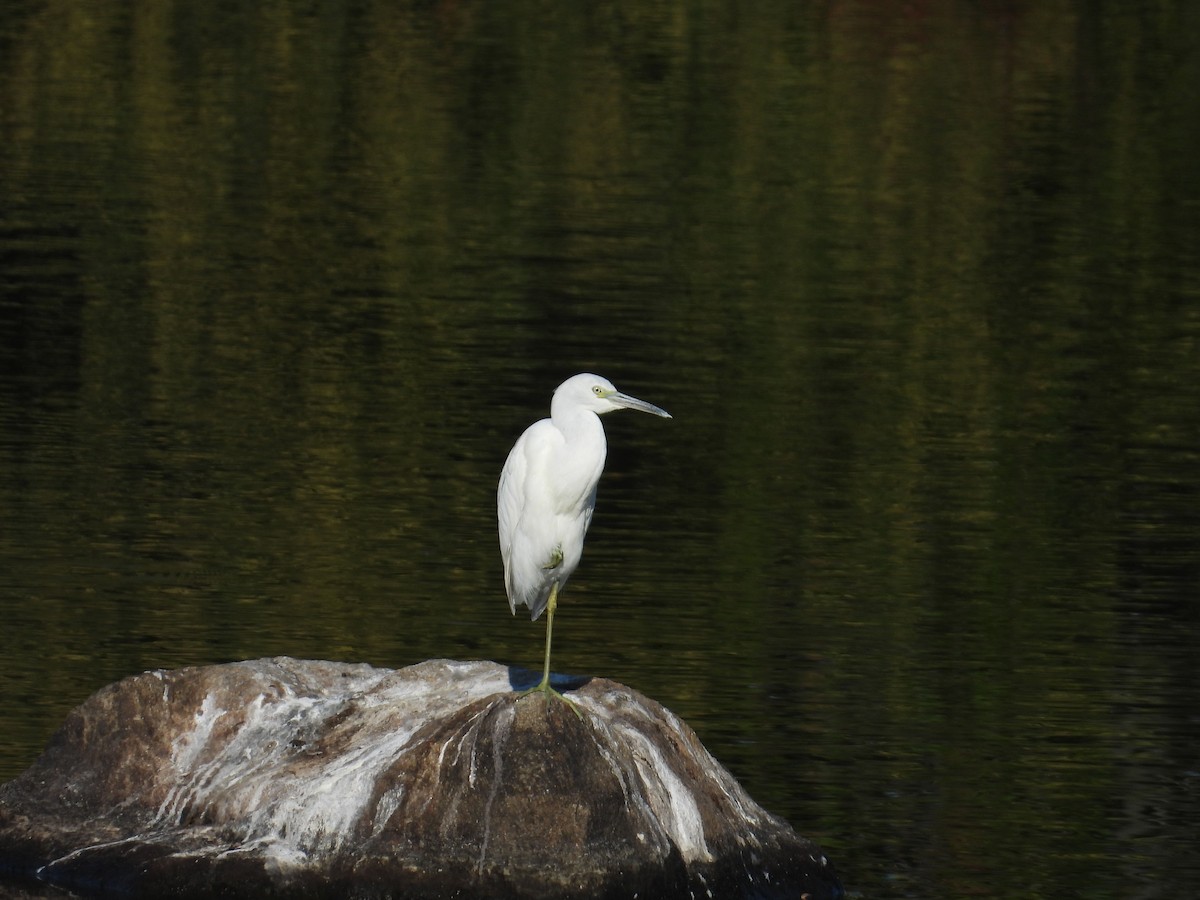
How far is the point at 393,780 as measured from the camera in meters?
9.10

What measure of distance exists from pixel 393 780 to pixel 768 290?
51.8ft

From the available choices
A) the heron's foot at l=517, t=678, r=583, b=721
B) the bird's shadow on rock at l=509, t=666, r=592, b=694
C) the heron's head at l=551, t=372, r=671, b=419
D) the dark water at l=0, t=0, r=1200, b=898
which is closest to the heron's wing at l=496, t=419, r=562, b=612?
the heron's head at l=551, t=372, r=671, b=419

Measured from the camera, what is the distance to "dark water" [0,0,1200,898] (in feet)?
41.3

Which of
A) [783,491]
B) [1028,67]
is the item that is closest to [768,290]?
[783,491]

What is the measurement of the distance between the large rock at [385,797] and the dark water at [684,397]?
1.22 metres

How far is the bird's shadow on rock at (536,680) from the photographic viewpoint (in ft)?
31.7

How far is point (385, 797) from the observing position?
29.8 feet

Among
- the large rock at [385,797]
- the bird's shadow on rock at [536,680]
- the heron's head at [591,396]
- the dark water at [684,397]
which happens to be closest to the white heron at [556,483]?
the heron's head at [591,396]

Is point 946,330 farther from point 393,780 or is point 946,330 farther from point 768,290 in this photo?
point 393,780

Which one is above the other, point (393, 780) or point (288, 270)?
point (288, 270)

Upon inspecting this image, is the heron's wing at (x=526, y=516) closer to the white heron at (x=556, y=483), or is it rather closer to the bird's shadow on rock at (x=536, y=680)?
the white heron at (x=556, y=483)

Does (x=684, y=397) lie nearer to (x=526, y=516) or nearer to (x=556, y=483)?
(x=526, y=516)

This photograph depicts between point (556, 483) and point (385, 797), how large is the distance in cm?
136

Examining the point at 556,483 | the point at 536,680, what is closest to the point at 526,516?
the point at 556,483
